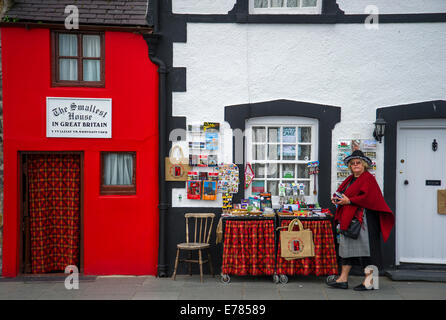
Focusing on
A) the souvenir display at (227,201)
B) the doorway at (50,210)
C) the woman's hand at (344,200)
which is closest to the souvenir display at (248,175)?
the souvenir display at (227,201)

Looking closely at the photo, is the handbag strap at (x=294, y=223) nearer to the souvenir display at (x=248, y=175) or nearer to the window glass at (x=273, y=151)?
the souvenir display at (x=248, y=175)

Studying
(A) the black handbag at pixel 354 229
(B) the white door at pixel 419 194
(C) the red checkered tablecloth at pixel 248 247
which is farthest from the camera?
(B) the white door at pixel 419 194

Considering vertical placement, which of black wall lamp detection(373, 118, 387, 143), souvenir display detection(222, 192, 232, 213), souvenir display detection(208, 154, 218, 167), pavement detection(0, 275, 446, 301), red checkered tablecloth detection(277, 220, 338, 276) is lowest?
pavement detection(0, 275, 446, 301)

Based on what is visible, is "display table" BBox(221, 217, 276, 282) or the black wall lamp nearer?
"display table" BBox(221, 217, 276, 282)

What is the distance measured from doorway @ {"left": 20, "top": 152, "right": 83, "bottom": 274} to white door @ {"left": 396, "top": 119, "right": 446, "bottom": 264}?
554cm

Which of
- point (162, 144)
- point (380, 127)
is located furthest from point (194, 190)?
point (380, 127)

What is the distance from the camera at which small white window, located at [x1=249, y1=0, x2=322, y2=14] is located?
8.02 m

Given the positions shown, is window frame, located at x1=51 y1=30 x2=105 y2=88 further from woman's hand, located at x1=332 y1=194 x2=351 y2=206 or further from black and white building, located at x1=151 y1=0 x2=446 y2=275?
woman's hand, located at x1=332 y1=194 x2=351 y2=206

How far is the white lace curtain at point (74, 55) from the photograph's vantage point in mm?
7887

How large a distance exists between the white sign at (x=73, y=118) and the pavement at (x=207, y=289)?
7.99 ft

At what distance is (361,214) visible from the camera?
6863 mm

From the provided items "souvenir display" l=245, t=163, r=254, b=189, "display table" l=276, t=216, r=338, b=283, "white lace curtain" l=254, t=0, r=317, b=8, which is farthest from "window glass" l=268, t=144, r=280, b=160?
"white lace curtain" l=254, t=0, r=317, b=8

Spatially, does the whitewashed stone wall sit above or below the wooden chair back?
above

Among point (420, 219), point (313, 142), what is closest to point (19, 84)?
point (313, 142)
